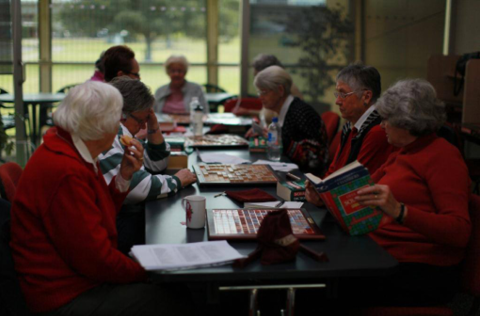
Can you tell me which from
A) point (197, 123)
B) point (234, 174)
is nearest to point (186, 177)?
point (234, 174)

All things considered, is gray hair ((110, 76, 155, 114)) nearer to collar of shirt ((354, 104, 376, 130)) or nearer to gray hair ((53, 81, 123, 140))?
gray hair ((53, 81, 123, 140))

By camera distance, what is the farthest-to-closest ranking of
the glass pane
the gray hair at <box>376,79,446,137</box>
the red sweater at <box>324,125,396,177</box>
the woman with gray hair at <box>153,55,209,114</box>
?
the glass pane
the woman with gray hair at <box>153,55,209,114</box>
the red sweater at <box>324,125,396,177</box>
the gray hair at <box>376,79,446,137</box>

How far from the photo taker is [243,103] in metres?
6.72

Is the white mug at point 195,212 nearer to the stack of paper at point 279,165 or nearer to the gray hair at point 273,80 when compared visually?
the stack of paper at point 279,165

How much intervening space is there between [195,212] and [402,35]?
4617 mm

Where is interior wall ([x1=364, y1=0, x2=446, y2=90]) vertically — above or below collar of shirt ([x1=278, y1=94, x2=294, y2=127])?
above

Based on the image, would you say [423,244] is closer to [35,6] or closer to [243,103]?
[243,103]

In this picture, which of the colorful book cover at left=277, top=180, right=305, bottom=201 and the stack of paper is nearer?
the colorful book cover at left=277, top=180, right=305, bottom=201

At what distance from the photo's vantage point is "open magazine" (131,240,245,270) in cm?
178

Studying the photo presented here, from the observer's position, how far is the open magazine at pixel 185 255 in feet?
5.85

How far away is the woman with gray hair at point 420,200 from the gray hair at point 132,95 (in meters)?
1.22

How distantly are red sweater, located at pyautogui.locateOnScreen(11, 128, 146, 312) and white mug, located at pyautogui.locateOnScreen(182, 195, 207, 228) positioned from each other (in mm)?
319

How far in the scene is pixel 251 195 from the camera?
8.73 feet

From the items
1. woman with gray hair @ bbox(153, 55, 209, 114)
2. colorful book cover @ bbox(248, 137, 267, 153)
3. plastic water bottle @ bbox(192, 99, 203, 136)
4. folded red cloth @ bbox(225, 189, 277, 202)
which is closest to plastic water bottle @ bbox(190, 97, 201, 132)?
plastic water bottle @ bbox(192, 99, 203, 136)
